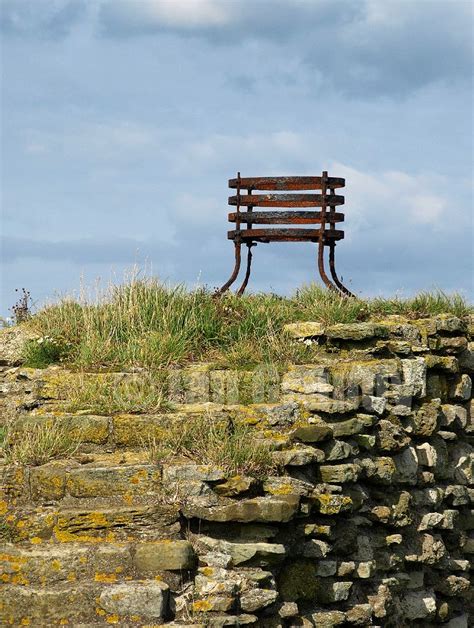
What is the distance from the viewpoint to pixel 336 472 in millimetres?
9727

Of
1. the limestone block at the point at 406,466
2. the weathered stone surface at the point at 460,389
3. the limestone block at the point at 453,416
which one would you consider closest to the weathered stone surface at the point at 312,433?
the limestone block at the point at 406,466

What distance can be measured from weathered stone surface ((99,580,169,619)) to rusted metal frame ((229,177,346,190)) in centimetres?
841

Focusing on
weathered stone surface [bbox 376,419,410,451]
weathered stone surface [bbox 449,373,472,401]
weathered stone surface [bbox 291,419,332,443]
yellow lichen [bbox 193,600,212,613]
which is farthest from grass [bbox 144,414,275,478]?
weathered stone surface [bbox 449,373,472,401]

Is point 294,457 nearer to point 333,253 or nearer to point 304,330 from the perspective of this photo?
point 304,330

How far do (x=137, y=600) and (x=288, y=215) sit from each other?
322 inches

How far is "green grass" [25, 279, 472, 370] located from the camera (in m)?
11.4

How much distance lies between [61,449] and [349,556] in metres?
3.09

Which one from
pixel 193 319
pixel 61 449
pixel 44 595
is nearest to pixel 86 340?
pixel 193 319

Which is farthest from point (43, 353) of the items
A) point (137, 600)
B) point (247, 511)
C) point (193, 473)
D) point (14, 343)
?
point (137, 600)

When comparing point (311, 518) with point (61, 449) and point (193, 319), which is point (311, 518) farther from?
point (193, 319)

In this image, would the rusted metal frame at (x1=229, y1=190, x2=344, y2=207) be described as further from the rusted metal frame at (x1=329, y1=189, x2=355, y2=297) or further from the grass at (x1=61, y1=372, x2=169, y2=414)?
the grass at (x1=61, y1=372, x2=169, y2=414)

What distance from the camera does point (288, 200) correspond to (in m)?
15.0

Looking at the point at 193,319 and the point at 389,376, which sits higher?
the point at 193,319

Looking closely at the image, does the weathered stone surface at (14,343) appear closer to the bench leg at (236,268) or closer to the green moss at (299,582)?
the bench leg at (236,268)
